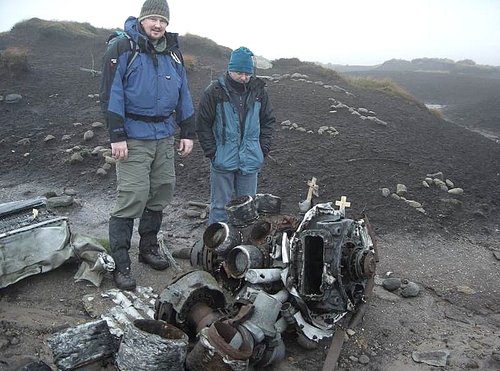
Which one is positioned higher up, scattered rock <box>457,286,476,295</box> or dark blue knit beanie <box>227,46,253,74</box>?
dark blue knit beanie <box>227,46,253,74</box>

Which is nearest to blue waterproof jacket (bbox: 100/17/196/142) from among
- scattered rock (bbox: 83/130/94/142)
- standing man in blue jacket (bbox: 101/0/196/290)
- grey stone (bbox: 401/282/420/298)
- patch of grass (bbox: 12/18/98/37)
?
standing man in blue jacket (bbox: 101/0/196/290)

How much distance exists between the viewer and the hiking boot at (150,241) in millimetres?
5074

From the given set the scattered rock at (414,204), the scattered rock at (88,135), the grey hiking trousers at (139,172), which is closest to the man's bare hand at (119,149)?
the grey hiking trousers at (139,172)

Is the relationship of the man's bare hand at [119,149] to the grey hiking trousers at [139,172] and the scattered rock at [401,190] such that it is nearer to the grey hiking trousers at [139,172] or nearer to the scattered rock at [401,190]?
the grey hiking trousers at [139,172]

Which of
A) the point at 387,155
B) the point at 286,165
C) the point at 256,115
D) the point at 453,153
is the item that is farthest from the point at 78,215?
the point at 453,153

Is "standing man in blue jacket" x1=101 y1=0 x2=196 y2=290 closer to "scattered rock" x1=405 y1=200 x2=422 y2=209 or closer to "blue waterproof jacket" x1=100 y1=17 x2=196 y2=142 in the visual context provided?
"blue waterproof jacket" x1=100 y1=17 x2=196 y2=142

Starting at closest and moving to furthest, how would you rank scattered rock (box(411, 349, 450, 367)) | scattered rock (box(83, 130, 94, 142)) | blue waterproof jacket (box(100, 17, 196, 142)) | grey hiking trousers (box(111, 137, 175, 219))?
scattered rock (box(411, 349, 450, 367)), blue waterproof jacket (box(100, 17, 196, 142)), grey hiking trousers (box(111, 137, 175, 219)), scattered rock (box(83, 130, 94, 142))

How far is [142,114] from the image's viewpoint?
4.48m

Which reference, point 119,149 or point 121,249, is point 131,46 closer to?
point 119,149

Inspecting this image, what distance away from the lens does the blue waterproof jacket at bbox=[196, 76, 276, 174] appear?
16.3 feet

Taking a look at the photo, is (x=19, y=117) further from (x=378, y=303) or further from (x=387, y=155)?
(x=378, y=303)

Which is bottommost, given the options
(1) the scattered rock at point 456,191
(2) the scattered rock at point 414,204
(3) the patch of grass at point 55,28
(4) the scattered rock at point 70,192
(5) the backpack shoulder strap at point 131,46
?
(4) the scattered rock at point 70,192

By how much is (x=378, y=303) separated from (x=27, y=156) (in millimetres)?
7131

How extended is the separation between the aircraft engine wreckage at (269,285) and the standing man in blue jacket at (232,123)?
0.76 metres
